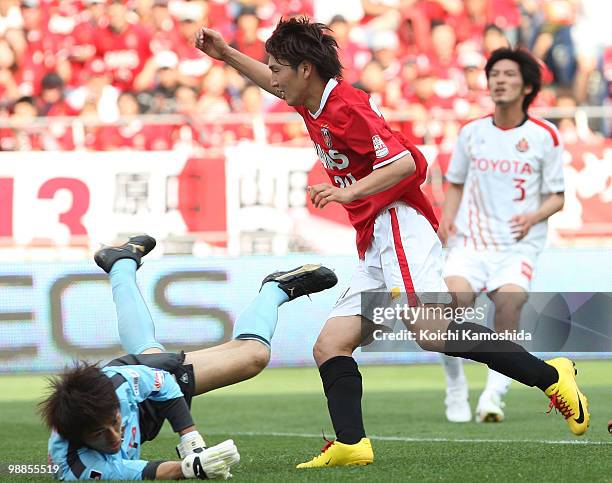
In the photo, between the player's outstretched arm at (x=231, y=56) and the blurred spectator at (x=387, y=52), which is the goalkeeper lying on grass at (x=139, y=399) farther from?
the blurred spectator at (x=387, y=52)

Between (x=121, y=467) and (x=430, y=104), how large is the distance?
11.4 m

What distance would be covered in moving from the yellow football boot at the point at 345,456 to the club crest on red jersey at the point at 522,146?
3.23m

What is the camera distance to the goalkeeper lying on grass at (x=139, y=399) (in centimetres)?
477

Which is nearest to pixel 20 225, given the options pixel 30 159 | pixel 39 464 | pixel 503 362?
pixel 30 159

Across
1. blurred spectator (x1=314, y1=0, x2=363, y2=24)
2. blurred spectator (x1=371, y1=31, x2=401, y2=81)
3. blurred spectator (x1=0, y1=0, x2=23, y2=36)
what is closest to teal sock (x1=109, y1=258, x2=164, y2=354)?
blurred spectator (x1=371, y1=31, x2=401, y2=81)

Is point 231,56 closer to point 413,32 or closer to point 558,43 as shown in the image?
point 413,32

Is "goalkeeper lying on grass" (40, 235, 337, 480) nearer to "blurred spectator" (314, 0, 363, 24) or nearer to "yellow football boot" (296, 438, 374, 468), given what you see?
"yellow football boot" (296, 438, 374, 468)

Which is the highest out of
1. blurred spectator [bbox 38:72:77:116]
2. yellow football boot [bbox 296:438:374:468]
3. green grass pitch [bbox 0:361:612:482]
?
blurred spectator [bbox 38:72:77:116]

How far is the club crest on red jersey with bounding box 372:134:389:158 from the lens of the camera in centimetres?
559

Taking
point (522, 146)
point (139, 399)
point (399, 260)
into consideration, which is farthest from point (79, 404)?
point (522, 146)

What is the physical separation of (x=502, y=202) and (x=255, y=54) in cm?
869

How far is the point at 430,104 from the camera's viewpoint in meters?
15.7

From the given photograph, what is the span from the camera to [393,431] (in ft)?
25.7

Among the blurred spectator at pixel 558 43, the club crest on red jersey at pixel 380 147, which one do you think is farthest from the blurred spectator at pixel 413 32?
the club crest on red jersey at pixel 380 147
